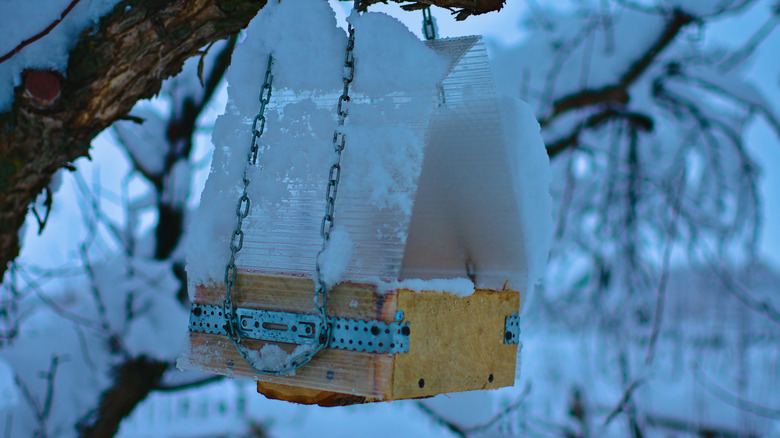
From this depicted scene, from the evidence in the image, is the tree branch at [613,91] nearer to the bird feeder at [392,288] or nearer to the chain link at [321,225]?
the bird feeder at [392,288]

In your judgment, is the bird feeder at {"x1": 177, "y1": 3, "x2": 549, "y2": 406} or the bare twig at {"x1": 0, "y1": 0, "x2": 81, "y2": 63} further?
the bare twig at {"x1": 0, "y1": 0, "x2": 81, "y2": 63}

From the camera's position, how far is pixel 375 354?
97 cm

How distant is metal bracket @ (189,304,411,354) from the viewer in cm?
97

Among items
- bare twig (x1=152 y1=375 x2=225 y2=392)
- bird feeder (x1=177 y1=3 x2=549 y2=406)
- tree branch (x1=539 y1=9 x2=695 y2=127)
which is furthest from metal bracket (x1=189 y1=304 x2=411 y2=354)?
tree branch (x1=539 y1=9 x2=695 y2=127)

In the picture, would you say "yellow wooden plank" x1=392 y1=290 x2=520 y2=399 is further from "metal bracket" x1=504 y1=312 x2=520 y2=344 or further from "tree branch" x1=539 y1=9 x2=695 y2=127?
"tree branch" x1=539 y1=9 x2=695 y2=127

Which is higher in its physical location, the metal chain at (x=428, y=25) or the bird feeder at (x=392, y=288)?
the metal chain at (x=428, y=25)

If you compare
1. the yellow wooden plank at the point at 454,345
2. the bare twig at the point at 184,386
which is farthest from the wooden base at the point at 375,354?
the bare twig at the point at 184,386

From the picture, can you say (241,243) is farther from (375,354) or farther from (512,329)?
(512,329)

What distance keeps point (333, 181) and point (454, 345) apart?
42cm

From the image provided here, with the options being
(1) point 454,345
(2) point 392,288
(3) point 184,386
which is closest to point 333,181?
(2) point 392,288

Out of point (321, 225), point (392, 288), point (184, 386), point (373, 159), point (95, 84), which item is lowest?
point (184, 386)

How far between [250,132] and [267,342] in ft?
1.35

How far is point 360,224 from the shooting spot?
102 cm

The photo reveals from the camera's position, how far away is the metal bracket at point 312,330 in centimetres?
97
